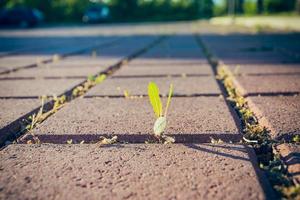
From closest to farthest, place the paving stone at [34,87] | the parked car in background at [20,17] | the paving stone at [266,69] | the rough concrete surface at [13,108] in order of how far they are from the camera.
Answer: the rough concrete surface at [13,108] < the paving stone at [34,87] < the paving stone at [266,69] < the parked car in background at [20,17]

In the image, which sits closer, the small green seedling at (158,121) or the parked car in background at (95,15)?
the small green seedling at (158,121)

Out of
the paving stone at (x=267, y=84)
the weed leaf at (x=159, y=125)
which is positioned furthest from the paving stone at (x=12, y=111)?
the paving stone at (x=267, y=84)

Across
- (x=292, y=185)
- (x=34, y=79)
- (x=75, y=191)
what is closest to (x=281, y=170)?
(x=292, y=185)

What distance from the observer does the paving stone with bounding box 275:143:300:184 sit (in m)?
0.98

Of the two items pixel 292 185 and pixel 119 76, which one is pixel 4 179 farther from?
pixel 119 76

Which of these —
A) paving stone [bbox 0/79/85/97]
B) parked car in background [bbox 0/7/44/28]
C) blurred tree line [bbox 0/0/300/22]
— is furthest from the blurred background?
paving stone [bbox 0/79/85/97]

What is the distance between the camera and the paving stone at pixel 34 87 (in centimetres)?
229

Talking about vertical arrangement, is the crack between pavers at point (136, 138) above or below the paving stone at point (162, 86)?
above

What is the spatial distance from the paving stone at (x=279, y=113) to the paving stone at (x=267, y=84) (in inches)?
7.4

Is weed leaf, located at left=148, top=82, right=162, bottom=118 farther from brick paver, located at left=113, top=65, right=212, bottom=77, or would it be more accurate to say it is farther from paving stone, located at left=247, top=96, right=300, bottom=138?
brick paver, located at left=113, top=65, right=212, bottom=77

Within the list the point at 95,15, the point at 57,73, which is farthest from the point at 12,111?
the point at 95,15

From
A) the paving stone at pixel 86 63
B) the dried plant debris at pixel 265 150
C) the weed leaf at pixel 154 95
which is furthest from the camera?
the paving stone at pixel 86 63

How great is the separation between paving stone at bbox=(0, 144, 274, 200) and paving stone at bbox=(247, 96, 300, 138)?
0.84 ft

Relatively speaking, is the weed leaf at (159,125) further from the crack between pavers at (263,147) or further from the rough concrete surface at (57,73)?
the rough concrete surface at (57,73)
